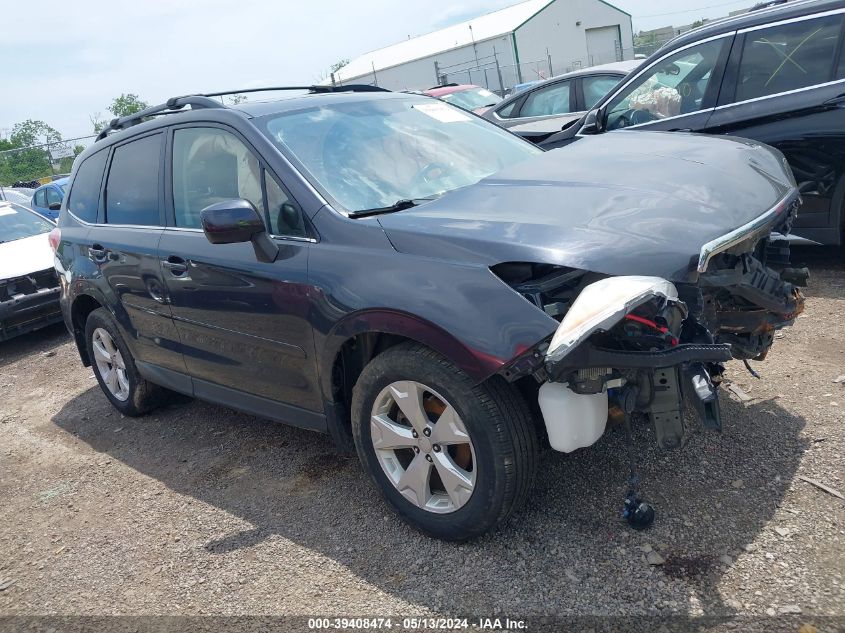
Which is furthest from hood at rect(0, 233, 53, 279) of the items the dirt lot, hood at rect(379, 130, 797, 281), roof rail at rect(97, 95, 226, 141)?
hood at rect(379, 130, 797, 281)

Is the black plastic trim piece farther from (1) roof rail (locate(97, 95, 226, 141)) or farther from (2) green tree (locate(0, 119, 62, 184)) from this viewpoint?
(2) green tree (locate(0, 119, 62, 184))

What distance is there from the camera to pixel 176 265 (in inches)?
155

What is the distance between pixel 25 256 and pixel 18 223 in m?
1.12

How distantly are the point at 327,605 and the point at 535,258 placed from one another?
1.54m

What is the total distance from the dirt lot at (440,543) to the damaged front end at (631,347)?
515mm

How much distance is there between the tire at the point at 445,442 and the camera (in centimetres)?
271

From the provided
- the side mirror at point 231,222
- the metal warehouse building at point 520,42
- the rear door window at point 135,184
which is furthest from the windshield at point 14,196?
the metal warehouse building at point 520,42

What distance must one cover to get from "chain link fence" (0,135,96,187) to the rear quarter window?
1982 centimetres

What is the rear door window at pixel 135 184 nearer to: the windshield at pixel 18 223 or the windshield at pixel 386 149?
the windshield at pixel 386 149

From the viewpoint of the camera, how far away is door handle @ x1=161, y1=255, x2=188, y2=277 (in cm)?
388

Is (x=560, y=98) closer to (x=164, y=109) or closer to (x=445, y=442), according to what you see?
(x=164, y=109)

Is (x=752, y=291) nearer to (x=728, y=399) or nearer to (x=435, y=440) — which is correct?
(x=728, y=399)

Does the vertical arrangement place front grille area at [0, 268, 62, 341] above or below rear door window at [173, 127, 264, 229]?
below

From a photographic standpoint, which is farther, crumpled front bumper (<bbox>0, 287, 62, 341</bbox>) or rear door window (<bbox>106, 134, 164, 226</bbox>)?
crumpled front bumper (<bbox>0, 287, 62, 341</bbox>)
